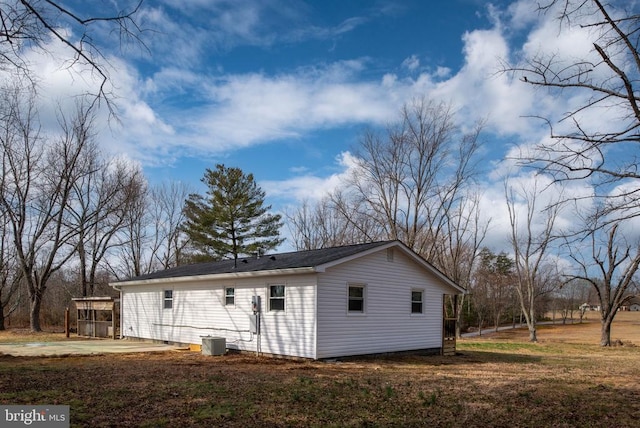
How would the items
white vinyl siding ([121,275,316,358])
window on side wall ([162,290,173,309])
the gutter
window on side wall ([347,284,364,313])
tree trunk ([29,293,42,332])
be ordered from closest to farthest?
A: the gutter < white vinyl siding ([121,275,316,358]) < window on side wall ([347,284,364,313]) < window on side wall ([162,290,173,309]) < tree trunk ([29,293,42,332])

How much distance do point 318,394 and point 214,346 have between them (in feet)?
26.0

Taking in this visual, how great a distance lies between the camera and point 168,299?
2048 centimetres

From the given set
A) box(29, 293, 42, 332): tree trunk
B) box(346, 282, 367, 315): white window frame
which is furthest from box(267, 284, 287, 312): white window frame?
box(29, 293, 42, 332): tree trunk

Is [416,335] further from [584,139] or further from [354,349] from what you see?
[584,139]

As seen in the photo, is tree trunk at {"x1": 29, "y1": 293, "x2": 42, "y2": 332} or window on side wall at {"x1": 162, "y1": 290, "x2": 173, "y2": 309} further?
tree trunk at {"x1": 29, "y1": 293, "x2": 42, "y2": 332}

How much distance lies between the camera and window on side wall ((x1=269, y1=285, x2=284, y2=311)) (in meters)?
15.4

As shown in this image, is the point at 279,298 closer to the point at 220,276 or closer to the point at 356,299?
the point at 356,299

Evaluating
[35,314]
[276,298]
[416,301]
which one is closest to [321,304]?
[276,298]

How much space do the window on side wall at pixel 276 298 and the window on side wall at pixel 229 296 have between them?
1863mm

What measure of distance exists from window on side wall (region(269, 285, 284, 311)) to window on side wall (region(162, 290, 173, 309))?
643 centimetres

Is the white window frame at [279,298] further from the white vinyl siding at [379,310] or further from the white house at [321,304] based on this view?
the white vinyl siding at [379,310]

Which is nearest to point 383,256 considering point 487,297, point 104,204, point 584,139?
point 584,139

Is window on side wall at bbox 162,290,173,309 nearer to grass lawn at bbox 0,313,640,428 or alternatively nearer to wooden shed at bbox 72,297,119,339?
wooden shed at bbox 72,297,119,339

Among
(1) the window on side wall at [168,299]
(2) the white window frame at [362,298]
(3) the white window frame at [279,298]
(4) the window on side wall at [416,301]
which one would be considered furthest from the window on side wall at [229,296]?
(4) the window on side wall at [416,301]
